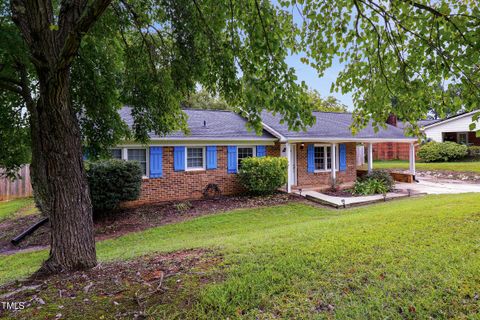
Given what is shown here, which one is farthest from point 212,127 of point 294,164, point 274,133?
point 294,164

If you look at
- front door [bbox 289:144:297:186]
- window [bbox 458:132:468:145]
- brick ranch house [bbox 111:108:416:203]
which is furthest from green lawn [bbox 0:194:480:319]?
window [bbox 458:132:468:145]

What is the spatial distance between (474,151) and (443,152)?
2481 mm

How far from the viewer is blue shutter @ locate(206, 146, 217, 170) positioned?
12.8 meters

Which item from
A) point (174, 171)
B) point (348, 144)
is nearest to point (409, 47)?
point (174, 171)

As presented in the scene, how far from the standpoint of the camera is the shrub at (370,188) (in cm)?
1342

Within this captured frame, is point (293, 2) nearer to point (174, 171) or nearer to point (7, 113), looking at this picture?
point (7, 113)

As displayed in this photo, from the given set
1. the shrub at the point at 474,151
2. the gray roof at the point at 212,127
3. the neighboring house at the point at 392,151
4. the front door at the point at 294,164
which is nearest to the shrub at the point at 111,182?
the gray roof at the point at 212,127

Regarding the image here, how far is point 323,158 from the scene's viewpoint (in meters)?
15.9

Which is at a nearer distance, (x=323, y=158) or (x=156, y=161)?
(x=156, y=161)

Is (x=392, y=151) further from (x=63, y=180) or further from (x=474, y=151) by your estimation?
(x=63, y=180)

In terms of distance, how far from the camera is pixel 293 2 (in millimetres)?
4191

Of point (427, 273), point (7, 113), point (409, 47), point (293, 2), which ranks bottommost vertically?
point (427, 273)

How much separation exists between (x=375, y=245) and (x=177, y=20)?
15.6ft

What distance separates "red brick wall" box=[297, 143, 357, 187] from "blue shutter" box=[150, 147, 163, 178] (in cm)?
684
